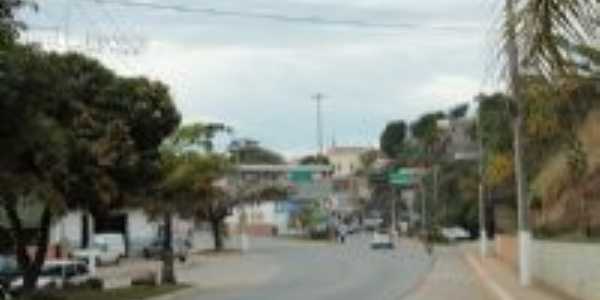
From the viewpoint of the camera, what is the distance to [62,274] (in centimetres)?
5075

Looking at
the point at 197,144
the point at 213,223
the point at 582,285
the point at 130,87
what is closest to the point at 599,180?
the point at 582,285

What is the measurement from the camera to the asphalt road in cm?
4828

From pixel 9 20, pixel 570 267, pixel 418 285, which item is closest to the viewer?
pixel 9 20

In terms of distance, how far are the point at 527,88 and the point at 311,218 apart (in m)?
168

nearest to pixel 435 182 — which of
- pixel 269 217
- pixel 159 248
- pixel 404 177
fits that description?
pixel 404 177

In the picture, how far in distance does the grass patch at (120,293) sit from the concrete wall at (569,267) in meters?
12.4

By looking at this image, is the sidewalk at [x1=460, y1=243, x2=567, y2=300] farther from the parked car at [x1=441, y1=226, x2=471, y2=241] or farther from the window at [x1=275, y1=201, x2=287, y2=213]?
the window at [x1=275, y1=201, x2=287, y2=213]

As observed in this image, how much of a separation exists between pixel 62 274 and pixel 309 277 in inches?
636

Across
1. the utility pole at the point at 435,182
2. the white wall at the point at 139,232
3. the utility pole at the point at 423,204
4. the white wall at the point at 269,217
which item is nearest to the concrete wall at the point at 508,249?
the white wall at the point at 139,232

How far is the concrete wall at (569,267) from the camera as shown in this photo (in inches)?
1315

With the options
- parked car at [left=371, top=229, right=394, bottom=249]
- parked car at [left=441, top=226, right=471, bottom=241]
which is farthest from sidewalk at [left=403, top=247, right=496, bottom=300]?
parked car at [left=441, top=226, right=471, bottom=241]

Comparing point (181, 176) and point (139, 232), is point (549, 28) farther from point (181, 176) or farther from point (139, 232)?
point (139, 232)

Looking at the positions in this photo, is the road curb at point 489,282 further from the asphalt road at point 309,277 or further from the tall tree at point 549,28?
the tall tree at point 549,28

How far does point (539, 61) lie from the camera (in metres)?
7.84
